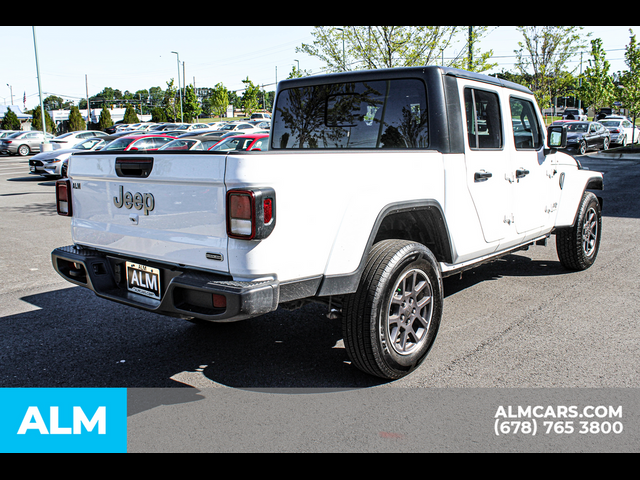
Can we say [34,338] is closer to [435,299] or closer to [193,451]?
[193,451]

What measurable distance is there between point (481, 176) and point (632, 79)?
91.1ft

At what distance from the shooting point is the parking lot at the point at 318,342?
12.0ft

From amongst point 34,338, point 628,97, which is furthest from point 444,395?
point 628,97

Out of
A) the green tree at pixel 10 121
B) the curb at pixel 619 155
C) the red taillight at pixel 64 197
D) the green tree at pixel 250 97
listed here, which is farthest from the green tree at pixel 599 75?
the green tree at pixel 10 121

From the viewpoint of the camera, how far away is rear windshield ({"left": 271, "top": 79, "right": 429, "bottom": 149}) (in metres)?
4.24

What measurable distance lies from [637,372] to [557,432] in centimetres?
112

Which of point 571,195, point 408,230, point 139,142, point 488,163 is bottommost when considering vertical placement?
point 408,230

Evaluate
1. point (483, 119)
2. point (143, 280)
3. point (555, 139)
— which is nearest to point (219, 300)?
point (143, 280)

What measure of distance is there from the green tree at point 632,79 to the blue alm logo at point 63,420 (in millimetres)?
29903

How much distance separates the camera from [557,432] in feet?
9.90

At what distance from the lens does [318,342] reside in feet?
14.4

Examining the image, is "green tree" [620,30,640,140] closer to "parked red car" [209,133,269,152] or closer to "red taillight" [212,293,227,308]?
"parked red car" [209,133,269,152]

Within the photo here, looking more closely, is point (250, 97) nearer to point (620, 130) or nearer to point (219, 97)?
point (219, 97)

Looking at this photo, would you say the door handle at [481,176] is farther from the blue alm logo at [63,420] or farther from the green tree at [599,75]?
the green tree at [599,75]
